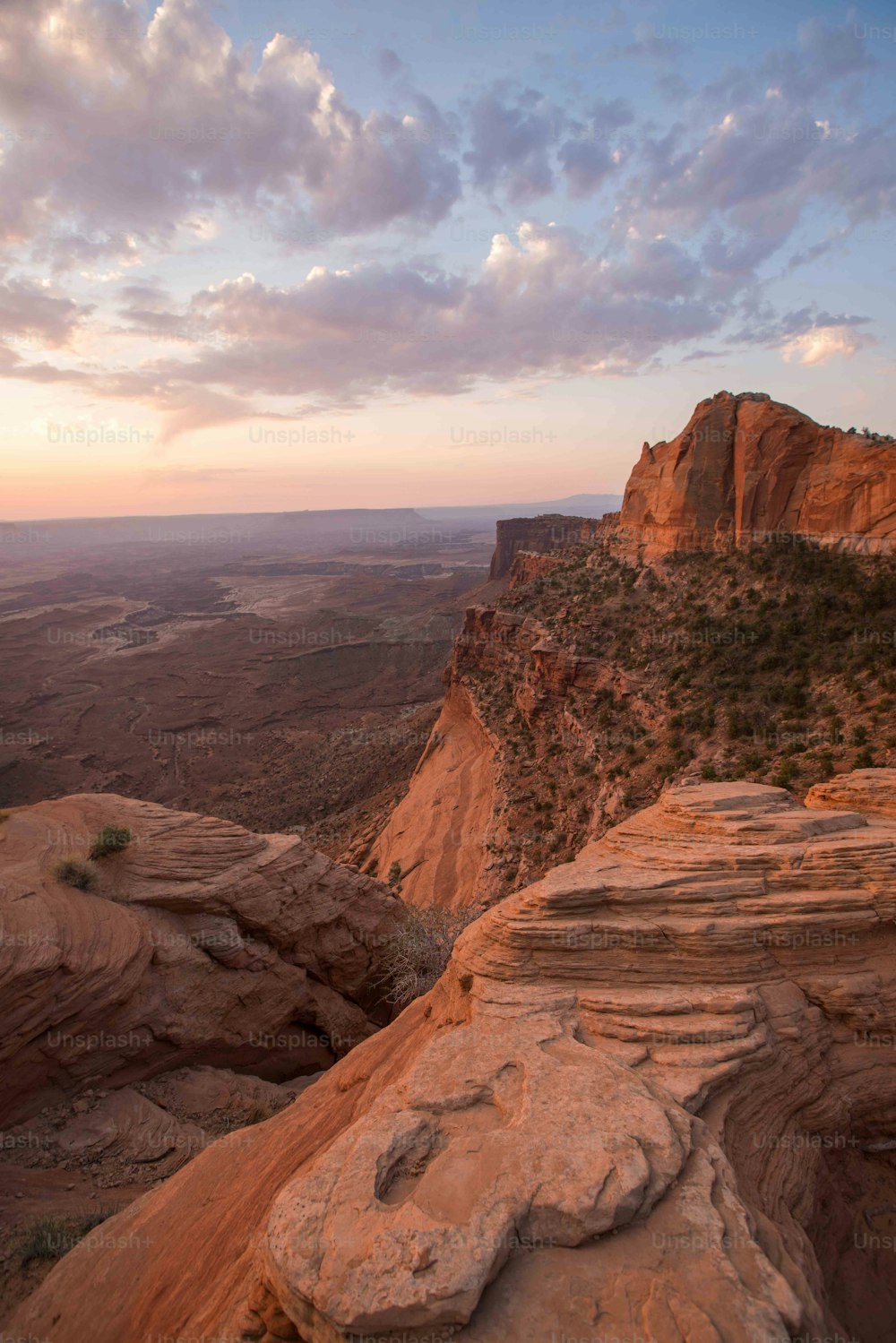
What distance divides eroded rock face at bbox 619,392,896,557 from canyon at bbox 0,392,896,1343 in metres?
0.14

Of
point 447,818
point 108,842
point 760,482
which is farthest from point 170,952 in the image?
point 760,482

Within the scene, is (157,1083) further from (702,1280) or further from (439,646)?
(439,646)

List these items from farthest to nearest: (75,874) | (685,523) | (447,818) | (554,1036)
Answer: (447,818)
(685,523)
(75,874)
(554,1036)

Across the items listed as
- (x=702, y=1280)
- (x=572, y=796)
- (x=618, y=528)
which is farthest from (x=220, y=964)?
(x=618, y=528)

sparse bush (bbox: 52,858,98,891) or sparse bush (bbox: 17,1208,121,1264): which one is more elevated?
sparse bush (bbox: 52,858,98,891)

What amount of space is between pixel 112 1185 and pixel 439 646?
68.1 metres

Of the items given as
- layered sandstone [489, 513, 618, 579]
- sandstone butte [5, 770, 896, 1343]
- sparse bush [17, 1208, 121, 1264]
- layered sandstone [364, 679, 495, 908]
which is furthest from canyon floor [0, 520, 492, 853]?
sandstone butte [5, 770, 896, 1343]

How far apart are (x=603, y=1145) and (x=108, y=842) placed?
11737 millimetres

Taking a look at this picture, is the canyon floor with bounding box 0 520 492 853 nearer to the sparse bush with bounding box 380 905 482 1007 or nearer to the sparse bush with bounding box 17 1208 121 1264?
the sparse bush with bounding box 380 905 482 1007

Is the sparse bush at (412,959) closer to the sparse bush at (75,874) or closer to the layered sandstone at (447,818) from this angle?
the layered sandstone at (447,818)

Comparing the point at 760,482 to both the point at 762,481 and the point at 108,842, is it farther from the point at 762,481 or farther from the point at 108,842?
the point at 108,842

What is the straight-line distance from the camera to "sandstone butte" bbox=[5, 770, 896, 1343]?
17.0 feet

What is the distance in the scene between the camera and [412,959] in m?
15.6

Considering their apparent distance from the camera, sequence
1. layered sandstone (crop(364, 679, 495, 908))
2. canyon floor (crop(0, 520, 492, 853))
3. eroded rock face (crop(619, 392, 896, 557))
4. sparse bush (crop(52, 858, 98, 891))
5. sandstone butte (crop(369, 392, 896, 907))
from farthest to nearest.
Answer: canyon floor (crop(0, 520, 492, 853)) → layered sandstone (crop(364, 679, 495, 908)) → sandstone butte (crop(369, 392, 896, 907)) → eroded rock face (crop(619, 392, 896, 557)) → sparse bush (crop(52, 858, 98, 891))
